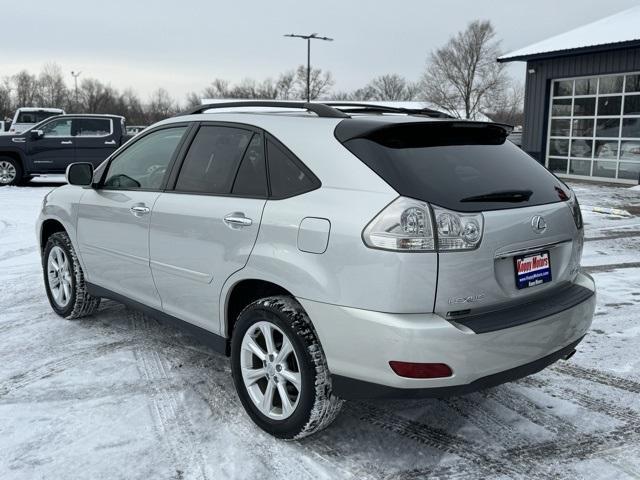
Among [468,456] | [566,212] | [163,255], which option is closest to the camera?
[468,456]

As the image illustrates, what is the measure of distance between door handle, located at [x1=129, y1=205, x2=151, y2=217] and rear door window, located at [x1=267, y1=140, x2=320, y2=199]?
42.8 inches

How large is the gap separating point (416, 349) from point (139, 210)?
2.19 meters

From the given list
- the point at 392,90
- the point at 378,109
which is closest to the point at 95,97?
the point at 392,90

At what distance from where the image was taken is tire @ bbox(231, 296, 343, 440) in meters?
2.86

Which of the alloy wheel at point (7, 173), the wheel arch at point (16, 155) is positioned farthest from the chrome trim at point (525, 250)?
the alloy wheel at point (7, 173)

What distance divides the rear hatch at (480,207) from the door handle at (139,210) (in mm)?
1519

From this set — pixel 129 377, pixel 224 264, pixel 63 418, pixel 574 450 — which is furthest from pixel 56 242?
pixel 574 450

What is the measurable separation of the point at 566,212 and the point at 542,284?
0.45 meters

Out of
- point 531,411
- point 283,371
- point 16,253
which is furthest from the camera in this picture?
point 16,253

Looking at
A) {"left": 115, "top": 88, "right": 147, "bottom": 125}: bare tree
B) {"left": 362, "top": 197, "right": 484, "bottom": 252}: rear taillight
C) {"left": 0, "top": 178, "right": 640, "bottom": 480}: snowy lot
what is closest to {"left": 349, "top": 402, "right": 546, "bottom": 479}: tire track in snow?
{"left": 0, "top": 178, "right": 640, "bottom": 480}: snowy lot

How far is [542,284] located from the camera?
118 inches

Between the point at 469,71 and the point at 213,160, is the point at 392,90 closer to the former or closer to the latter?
the point at 469,71

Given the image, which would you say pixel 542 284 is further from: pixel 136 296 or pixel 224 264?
pixel 136 296

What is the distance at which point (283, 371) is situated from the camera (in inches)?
119
